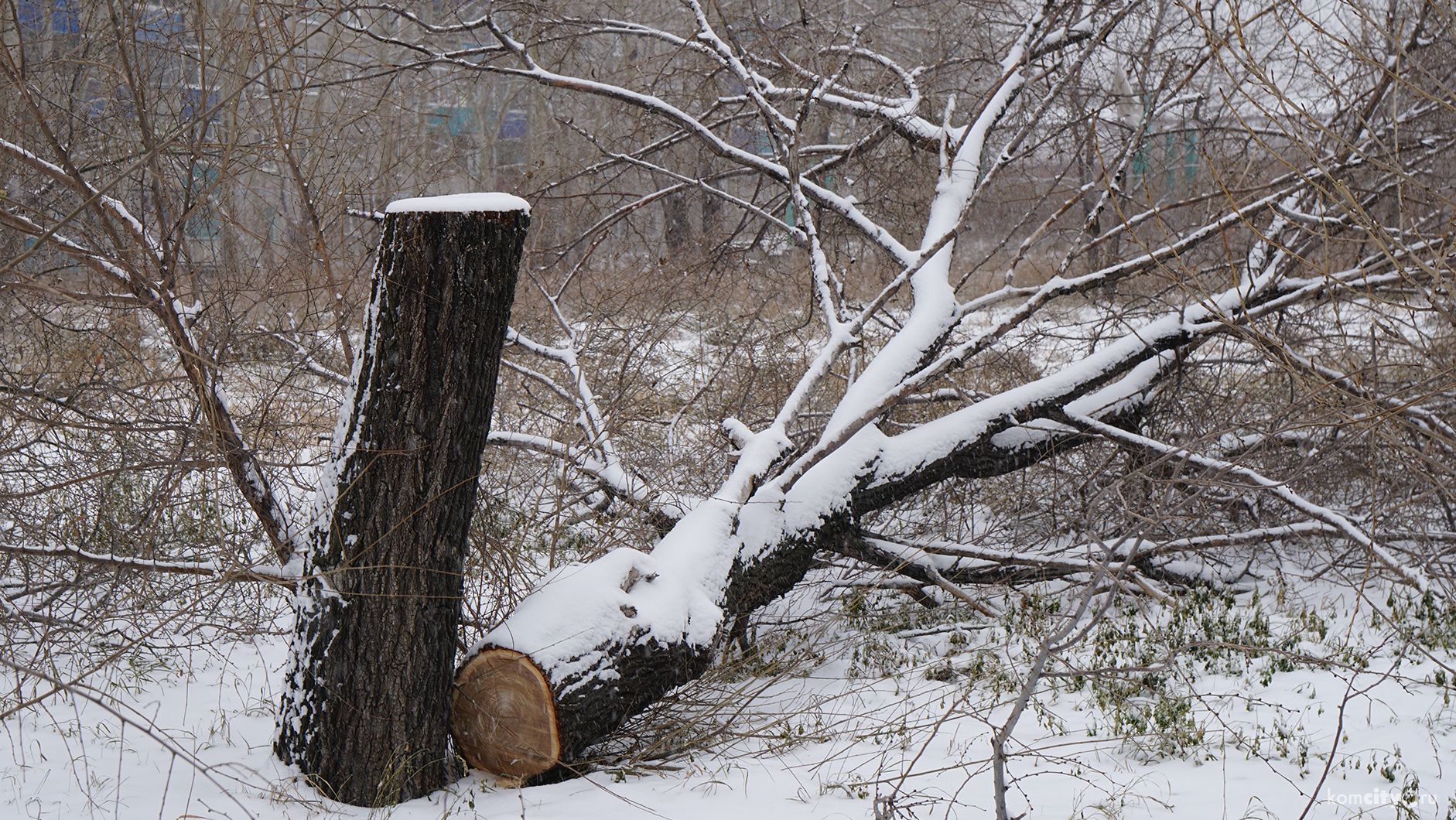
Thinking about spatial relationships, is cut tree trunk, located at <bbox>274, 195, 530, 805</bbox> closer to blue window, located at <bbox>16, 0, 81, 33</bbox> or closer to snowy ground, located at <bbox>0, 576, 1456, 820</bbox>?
snowy ground, located at <bbox>0, 576, 1456, 820</bbox>

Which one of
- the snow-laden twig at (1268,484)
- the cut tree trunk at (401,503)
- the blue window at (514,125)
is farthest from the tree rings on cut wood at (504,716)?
the blue window at (514,125)

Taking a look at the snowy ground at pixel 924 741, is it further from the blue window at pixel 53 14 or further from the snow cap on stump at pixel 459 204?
the blue window at pixel 53 14

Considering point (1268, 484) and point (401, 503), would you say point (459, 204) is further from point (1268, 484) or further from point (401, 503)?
point (1268, 484)

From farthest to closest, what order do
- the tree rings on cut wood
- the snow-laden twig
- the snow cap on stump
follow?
the snow-laden twig → the tree rings on cut wood → the snow cap on stump

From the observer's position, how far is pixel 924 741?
10.8 ft

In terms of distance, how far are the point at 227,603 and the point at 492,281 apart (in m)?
2.77

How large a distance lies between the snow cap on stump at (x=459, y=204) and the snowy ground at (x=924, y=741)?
1.45m

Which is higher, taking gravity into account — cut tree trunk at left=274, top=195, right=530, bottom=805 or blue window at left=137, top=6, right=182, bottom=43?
blue window at left=137, top=6, right=182, bottom=43

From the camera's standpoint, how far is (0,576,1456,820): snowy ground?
280 cm

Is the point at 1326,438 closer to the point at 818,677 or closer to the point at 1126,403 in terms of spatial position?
the point at 1126,403

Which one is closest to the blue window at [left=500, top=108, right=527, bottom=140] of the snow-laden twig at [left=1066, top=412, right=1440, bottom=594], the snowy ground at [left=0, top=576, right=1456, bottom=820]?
the snow-laden twig at [left=1066, top=412, right=1440, bottom=594]

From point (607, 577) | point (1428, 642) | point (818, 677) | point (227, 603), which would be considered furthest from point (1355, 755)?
point (227, 603)

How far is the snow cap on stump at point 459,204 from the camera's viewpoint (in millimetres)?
2723

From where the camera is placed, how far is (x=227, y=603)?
464 cm
